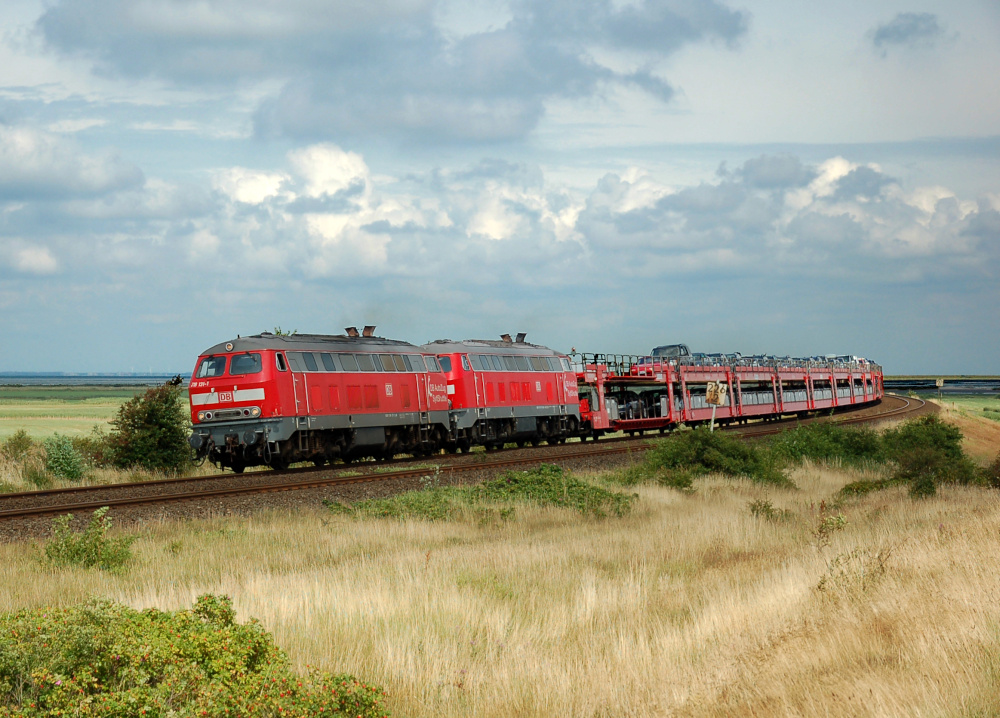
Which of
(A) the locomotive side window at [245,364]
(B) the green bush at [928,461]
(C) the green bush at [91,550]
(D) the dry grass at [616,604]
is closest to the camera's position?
(D) the dry grass at [616,604]

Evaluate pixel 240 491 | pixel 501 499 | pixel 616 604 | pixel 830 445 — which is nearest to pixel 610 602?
pixel 616 604

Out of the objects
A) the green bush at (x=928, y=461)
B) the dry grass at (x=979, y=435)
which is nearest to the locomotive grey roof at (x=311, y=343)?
the green bush at (x=928, y=461)

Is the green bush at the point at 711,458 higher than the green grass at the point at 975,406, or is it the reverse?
the green bush at the point at 711,458

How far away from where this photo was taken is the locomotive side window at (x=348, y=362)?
97.5ft

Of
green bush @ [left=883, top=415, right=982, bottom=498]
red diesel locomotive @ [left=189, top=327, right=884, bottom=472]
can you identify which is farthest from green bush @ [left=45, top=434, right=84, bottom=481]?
green bush @ [left=883, top=415, right=982, bottom=498]

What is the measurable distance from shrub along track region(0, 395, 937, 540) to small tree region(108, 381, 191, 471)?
198 inches

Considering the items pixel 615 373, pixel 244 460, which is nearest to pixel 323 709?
pixel 244 460

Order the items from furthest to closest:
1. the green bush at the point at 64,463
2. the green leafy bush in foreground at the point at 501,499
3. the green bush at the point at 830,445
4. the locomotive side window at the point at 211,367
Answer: the green bush at the point at 830,445
the green bush at the point at 64,463
the locomotive side window at the point at 211,367
the green leafy bush in foreground at the point at 501,499

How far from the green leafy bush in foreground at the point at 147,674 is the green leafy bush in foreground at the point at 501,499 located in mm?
10863

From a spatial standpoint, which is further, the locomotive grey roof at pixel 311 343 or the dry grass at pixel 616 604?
the locomotive grey roof at pixel 311 343

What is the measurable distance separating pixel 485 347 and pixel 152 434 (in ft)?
43.7

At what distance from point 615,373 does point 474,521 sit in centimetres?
2996

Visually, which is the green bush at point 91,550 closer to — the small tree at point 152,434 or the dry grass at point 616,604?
the dry grass at point 616,604

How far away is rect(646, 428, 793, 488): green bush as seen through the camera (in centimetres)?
2520
